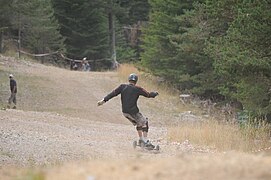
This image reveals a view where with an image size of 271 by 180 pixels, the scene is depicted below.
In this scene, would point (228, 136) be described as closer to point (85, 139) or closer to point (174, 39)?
point (85, 139)

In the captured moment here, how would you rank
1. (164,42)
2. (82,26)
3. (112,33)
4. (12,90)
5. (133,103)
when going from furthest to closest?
(112,33), (82,26), (164,42), (12,90), (133,103)

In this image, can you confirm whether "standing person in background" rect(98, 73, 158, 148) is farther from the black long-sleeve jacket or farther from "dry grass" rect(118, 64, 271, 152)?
"dry grass" rect(118, 64, 271, 152)

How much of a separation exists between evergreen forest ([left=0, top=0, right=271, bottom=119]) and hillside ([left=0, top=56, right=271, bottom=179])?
2.78 metres

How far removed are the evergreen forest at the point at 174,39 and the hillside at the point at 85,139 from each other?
2.78 metres

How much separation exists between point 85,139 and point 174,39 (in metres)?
16.5

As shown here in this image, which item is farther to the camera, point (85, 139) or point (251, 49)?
point (85, 139)

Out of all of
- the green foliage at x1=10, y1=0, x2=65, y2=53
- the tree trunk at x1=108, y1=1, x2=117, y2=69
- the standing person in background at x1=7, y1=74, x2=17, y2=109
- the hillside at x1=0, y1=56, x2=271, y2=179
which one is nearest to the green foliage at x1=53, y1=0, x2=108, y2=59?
the tree trunk at x1=108, y1=1, x2=117, y2=69

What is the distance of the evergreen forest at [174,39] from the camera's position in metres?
17.1

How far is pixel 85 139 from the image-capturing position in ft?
57.6

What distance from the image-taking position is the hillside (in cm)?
559

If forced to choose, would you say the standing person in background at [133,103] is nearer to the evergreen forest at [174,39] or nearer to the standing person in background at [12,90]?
the evergreen forest at [174,39]

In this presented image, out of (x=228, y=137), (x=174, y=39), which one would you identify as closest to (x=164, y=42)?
(x=174, y=39)

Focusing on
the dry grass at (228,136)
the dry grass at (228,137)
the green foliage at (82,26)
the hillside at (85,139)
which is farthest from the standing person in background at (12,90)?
the green foliage at (82,26)

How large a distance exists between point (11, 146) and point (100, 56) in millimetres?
41536
